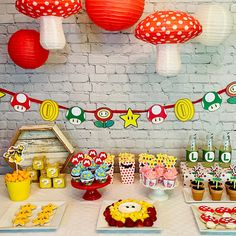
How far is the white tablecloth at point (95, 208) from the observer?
5.43ft

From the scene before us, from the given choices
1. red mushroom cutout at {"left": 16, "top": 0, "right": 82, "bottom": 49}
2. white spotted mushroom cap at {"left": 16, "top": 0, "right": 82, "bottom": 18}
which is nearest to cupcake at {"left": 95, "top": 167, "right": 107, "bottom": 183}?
red mushroom cutout at {"left": 16, "top": 0, "right": 82, "bottom": 49}

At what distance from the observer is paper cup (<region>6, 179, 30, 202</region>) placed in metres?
1.93

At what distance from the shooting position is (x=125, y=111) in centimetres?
222

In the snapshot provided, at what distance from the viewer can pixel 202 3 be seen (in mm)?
2074

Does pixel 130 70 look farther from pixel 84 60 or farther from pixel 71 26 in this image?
pixel 71 26

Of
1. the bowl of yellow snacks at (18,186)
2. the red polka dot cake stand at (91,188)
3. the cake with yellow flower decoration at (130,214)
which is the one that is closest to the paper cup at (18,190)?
the bowl of yellow snacks at (18,186)

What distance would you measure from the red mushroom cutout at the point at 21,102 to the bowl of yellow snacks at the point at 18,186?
16.4 inches

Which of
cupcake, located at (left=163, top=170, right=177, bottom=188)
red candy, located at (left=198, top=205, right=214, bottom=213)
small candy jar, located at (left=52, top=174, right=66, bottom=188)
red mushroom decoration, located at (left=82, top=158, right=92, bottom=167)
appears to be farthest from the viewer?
small candy jar, located at (left=52, top=174, right=66, bottom=188)

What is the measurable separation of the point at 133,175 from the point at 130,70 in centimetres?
55

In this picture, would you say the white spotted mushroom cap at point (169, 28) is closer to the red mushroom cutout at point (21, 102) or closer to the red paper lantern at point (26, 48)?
the red paper lantern at point (26, 48)

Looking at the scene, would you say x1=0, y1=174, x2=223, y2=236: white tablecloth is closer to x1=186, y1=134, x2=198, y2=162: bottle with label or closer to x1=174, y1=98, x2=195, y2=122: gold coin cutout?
x1=186, y1=134, x2=198, y2=162: bottle with label

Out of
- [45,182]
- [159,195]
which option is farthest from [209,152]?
[45,182]

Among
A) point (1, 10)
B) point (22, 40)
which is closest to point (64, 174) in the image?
point (22, 40)

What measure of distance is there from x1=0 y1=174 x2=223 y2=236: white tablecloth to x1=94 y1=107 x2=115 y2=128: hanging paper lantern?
287mm
